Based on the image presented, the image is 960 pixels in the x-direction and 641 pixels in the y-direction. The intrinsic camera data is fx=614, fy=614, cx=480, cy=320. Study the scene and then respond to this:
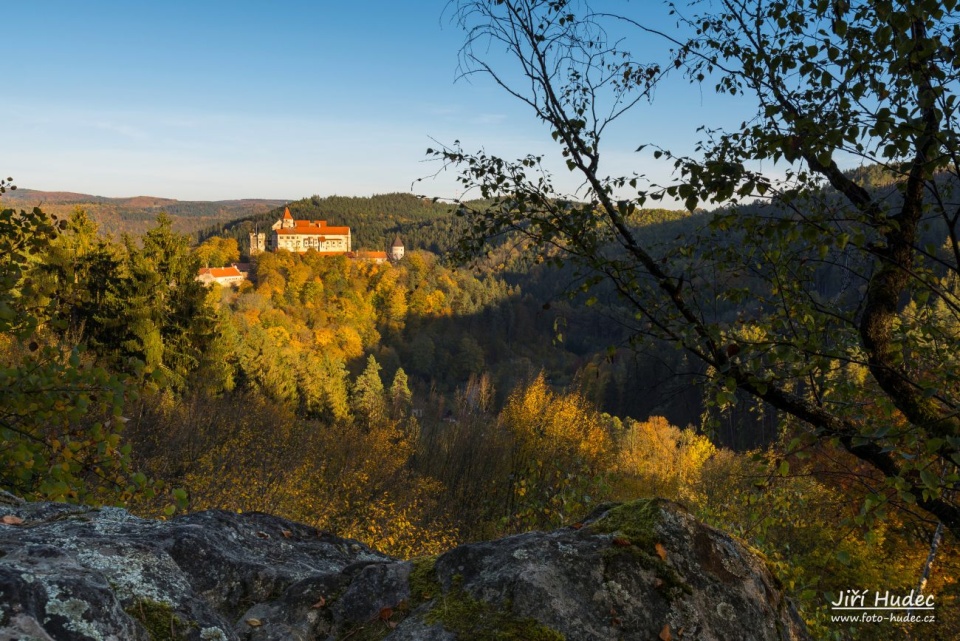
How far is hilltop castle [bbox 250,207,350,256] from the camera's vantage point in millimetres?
152750

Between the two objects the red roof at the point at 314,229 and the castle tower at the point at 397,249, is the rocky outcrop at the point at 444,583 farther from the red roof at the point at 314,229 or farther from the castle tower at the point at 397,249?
the castle tower at the point at 397,249

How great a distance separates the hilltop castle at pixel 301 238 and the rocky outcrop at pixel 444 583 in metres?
150

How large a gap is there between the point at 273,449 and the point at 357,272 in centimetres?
10360

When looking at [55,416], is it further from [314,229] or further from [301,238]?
[314,229]

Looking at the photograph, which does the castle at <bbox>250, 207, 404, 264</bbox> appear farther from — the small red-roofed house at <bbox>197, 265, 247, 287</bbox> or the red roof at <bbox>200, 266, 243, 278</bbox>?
the small red-roofed house at <bbox>197, 265, 247, 287</bbox>

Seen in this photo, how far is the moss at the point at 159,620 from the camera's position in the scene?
2.11 meters

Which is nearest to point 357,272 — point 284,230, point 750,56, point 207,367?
point 284,230

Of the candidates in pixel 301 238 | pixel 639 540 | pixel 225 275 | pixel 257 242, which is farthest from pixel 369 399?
pixel 257 242

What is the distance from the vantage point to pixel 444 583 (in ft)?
9.34

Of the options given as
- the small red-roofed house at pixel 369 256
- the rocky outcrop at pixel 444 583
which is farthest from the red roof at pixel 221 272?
the rocky outcrop at pixel 444 583

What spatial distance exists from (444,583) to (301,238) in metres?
161

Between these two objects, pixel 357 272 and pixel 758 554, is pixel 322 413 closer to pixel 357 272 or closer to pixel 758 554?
pixel 758 554

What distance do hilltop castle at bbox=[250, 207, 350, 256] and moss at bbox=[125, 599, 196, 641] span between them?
151m

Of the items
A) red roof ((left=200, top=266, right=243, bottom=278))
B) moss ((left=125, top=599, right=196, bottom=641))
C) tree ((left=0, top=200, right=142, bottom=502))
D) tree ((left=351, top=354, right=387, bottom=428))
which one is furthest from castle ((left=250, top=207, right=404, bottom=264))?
moss ((left=125, top=599, right=196, bottom=641))
